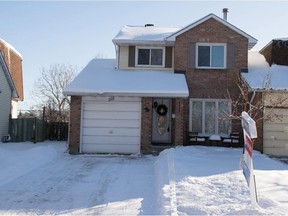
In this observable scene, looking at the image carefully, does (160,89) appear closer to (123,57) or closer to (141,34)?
(123,57)

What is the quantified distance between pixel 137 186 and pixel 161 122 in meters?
10.5

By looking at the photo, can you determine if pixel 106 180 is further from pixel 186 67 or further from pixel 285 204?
pixel 186 67

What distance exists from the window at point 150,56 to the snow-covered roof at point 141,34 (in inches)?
21.3

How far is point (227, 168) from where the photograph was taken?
1141cm

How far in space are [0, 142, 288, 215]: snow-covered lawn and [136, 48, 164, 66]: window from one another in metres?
7.13

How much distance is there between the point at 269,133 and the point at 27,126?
47.3 ft

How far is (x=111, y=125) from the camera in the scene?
17.4m

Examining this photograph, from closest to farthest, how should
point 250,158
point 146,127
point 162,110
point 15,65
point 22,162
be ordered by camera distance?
point 250,158
point 22,162
point 146,127
point 162,110
point 15,65

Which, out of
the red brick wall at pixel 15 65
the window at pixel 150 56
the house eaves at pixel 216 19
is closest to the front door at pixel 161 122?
the window at pixel 150 56

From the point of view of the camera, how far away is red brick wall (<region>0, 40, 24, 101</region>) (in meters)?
26.7

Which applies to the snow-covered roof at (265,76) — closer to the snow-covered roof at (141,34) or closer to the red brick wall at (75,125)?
the snow-covered roof at (141,34)

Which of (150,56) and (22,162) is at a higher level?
(150,56)

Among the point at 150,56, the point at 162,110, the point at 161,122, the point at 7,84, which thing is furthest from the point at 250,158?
the point at 7,84

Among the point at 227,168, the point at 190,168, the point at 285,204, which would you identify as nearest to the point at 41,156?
the point at 190,168
